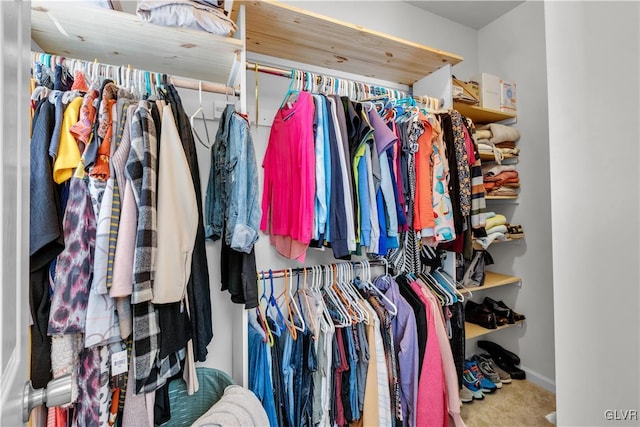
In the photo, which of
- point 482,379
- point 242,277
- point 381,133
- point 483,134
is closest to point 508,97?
point 483,134

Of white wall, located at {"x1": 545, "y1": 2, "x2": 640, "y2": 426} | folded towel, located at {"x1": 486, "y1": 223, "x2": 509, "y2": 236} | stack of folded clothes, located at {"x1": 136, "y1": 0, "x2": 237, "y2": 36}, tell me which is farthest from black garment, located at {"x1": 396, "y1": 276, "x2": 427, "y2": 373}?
stack of folded clothes, located at {"x1": 136, "y1": 0, "x2": 237, "y2": 36}

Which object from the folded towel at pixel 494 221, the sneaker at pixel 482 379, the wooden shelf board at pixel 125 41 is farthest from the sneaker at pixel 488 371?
the wooden shelf board at pixel 125 41

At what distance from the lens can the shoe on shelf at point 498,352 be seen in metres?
2.18

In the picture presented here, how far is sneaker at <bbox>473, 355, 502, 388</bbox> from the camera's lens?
202 cm

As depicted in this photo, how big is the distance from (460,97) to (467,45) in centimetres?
84

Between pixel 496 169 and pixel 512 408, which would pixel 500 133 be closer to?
pixel 496 169

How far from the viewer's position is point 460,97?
187 cm

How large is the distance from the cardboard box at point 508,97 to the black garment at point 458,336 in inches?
60.1

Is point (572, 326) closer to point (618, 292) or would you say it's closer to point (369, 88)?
point (618, 292)

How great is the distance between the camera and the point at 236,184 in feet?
3.46

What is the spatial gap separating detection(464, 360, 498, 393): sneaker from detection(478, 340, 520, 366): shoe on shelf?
0.28 metres

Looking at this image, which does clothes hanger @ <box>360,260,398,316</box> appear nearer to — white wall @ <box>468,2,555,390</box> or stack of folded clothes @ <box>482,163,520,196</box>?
stack of folded clothes @ <box>482,163,520,196</box>

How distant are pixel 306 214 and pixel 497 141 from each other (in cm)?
172

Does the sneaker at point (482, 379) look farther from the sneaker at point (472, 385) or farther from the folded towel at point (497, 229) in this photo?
the folded towel at point (497, 229)
